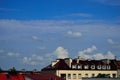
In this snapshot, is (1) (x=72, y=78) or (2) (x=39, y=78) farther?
(1) (x=72, y=78)

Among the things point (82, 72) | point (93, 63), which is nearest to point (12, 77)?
point (82, 72)

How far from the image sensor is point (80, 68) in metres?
133

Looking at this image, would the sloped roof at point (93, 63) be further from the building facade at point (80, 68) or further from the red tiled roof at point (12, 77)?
the red tiled roof at point (12, 77)

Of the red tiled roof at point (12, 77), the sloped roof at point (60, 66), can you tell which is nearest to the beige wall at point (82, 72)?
the sloped roof at point (60, 66)

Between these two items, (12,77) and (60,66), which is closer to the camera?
(12,77)

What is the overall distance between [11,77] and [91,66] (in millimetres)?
42257

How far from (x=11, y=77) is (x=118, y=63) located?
167 ft

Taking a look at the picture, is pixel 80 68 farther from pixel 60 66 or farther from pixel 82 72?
pixel 60 66

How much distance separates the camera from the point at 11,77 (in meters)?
97.9

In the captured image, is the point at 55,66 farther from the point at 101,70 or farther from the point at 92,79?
the point at 92,79

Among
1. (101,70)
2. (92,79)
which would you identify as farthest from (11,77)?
(101,70)

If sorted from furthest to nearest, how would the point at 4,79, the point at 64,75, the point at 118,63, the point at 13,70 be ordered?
the point at 118,63 < the point at 64,75 < the point at 13,70 < the point at 4,79

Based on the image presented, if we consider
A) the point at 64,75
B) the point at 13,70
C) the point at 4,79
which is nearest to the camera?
the point at 4,79

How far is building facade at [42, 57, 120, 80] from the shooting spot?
130m
